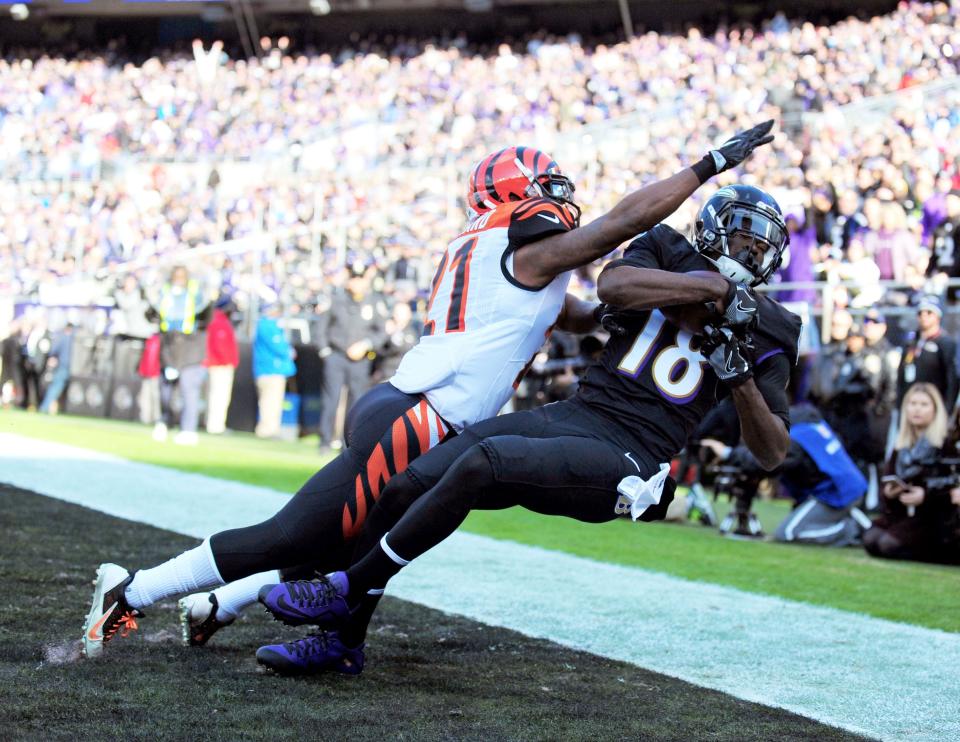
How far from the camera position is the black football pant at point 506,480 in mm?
3510

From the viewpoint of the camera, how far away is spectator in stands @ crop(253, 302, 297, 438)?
15.1 metres

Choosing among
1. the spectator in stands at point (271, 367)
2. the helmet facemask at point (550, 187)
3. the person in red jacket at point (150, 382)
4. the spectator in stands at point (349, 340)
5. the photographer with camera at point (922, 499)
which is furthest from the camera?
the person in red jacket at point (150, 382)

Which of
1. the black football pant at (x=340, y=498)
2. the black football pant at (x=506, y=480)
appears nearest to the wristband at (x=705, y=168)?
the black football pant at (x=506, y=480)

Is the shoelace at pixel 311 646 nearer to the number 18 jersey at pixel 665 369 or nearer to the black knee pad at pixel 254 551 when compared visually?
the black knee pad at pixel 254 551

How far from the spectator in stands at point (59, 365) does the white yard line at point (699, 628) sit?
10.5m

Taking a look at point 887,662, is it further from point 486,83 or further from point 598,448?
point 486,83

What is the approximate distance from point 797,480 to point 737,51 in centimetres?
1474

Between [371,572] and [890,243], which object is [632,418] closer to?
[371,572]

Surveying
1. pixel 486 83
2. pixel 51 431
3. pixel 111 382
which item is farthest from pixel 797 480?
pixel 486 83

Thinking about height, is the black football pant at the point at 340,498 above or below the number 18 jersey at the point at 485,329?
below

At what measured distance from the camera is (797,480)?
8.66 m

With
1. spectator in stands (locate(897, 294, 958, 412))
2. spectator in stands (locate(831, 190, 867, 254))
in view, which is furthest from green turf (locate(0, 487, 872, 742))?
spectator in stands (locate(831, 190, 867, 254))

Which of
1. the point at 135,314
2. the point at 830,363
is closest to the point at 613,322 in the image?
the point at 830,363

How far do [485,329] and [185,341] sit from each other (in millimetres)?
10178
